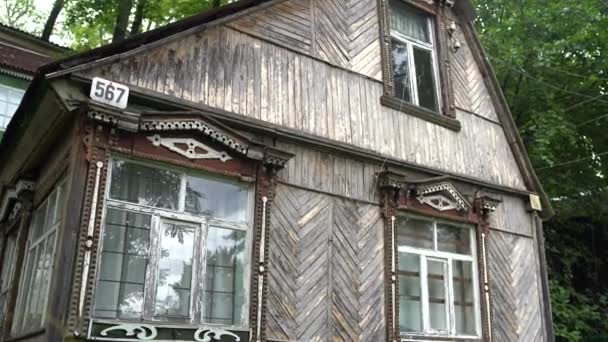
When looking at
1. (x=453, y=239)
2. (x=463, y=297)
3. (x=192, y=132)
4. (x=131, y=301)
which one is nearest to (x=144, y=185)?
(x=192, y=132)

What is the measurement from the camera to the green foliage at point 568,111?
1471 cm

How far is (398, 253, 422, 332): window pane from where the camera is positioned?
775cm

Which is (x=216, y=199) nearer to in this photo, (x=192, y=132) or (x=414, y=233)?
(x=192, y=132)

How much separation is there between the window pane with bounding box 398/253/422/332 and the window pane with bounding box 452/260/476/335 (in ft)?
2.41

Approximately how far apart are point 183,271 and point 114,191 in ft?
3.65

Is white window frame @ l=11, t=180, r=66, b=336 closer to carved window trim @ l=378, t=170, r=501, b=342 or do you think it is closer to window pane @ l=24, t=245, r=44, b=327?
window pane @ l=24, t=245, r=44, b=327

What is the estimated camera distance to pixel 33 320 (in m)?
6.43

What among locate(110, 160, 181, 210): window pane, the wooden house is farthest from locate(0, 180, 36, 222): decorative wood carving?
locate(110, 160, 181, 210): window pane

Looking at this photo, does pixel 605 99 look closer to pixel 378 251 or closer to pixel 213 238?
pixel 378 251

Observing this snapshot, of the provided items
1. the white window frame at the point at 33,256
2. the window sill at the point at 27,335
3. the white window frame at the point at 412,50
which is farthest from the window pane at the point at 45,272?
the white window frame at the point at 412,50

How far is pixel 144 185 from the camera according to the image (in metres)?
6.18

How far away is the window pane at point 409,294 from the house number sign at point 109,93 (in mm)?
4238

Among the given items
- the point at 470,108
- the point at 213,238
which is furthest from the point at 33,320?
the point at 470,108

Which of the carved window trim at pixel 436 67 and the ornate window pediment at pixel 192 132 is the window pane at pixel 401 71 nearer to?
the carved window trim at pixel 436 67
